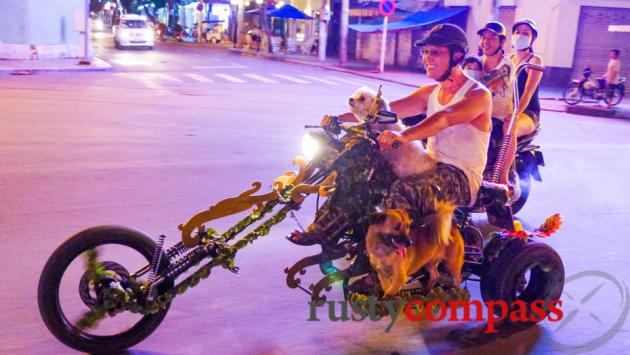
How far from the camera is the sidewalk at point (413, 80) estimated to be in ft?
57.7

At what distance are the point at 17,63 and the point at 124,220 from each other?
18.1m

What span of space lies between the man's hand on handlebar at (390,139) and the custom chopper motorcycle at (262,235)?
10 cm

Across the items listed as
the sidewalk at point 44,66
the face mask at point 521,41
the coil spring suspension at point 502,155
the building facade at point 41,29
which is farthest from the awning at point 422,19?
the coil spring suspension at point 502,155

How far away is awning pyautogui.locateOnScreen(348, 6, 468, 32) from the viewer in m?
28.9

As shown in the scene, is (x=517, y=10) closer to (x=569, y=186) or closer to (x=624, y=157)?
(x=624, y=157)

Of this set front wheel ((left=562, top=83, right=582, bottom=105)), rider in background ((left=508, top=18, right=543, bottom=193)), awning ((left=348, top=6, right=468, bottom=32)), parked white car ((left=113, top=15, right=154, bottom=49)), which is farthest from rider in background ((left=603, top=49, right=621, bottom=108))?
parked white car ((left=113, top=15, right=154, bottom=49))

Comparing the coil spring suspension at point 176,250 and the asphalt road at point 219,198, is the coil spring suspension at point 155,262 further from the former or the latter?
the asphalt road at point 219,198

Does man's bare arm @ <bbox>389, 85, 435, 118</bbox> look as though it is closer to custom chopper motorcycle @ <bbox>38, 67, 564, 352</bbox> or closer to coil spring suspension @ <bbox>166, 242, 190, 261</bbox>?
custom chopper motorcycle @ <bbox>38, 67, 564, 352</bbox>

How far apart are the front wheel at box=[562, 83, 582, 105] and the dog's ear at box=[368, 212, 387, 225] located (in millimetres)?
16687

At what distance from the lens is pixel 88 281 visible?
3424 mm

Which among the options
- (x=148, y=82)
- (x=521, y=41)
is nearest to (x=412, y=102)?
(x=521, y=41)

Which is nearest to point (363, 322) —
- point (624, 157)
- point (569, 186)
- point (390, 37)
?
point (569, 186)

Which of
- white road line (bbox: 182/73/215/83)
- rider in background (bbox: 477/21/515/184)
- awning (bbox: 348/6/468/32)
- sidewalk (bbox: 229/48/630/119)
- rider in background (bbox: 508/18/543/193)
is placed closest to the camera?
rider in background (bbox: 477/21/515/184)

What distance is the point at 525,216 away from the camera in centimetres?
714
